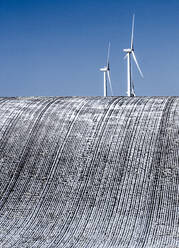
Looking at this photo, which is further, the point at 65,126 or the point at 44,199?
the point at 65,126

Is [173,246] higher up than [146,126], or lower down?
lower down

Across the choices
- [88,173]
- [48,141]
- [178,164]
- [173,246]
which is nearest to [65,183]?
[88,173]

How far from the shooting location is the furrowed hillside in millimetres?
9070

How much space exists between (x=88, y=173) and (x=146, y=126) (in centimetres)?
186

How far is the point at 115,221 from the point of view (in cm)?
939

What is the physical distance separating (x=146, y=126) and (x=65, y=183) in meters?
2.36

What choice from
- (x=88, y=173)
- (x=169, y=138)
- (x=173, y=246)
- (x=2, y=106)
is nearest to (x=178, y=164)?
(x=169, y=138)

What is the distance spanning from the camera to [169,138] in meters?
11.2

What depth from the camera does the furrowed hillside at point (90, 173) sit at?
9070 millimetres

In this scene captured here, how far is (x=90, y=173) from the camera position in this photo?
10.7 meters

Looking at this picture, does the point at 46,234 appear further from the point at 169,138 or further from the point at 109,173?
the point at 169,138

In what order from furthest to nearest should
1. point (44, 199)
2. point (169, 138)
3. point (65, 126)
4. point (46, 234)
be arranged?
point (65, 126) → point (169, 138) → point (44, 199) → point (46, 234)

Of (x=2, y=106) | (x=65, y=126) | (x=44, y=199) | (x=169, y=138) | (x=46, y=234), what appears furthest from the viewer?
(x=2, y=106)

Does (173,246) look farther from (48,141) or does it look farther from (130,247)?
(48,141)
